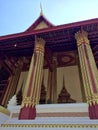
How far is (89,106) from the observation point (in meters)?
4.99

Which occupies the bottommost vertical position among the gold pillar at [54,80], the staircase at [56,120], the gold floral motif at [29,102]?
the staircase at [56,120]

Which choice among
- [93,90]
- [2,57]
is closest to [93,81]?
[93,90]

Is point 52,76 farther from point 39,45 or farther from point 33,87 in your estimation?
point 33,87

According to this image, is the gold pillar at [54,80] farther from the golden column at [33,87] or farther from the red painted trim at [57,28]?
the red painted trim at [57,28]

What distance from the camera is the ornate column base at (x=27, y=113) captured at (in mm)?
5163

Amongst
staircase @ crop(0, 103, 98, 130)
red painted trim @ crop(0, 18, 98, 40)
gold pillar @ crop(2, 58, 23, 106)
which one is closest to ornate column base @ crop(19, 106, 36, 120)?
staircase @ crop(0, 103, 98, 130)

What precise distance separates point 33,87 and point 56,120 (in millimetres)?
1445

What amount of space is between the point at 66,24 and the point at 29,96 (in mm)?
3297

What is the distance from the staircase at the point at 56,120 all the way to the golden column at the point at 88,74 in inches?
11.8

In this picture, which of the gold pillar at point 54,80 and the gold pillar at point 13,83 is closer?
the gold pillar at point 54,80

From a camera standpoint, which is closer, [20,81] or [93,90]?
[93,90]

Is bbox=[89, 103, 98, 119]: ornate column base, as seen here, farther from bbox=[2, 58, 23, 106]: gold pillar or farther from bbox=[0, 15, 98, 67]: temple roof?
bbox=[2, 58, 23, 106]: gold pillar

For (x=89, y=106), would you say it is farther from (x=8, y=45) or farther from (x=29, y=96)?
(x=8, y=45)

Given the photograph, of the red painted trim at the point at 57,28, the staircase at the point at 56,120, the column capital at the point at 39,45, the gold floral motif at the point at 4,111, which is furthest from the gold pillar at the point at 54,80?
the gold floral motif at the point at 4,111
